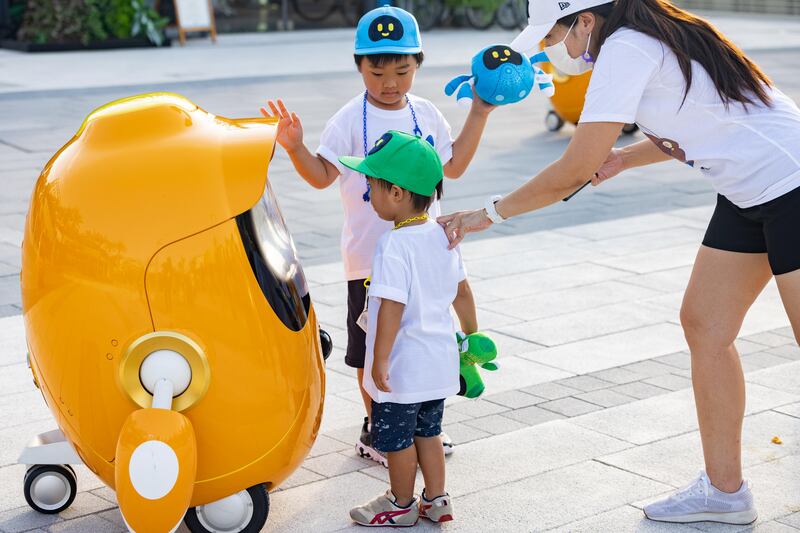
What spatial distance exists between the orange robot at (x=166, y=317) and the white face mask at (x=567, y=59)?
84 cm

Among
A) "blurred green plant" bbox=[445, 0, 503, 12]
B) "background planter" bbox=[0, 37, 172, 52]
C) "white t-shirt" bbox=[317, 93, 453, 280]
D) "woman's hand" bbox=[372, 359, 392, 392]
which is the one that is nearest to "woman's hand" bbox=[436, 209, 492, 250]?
"woman's hand" bbox=[372, 359, 392, 392]

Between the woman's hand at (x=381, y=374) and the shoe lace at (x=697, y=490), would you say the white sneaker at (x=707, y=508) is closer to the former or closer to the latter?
the shoe lace at (x=697, y=490)

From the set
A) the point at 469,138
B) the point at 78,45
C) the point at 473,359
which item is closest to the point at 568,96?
the point at 469,138

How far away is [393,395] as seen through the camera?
131 inches

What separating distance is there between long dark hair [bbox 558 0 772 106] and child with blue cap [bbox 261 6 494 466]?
749 millimetres

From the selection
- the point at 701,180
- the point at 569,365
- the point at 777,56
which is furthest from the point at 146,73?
the point at 569,365

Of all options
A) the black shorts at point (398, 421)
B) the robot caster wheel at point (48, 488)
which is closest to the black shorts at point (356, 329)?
the black shorts at point (398, 421)

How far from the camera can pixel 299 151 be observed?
12.4ft

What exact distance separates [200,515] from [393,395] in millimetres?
630

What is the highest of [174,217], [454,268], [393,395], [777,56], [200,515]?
[174,217]

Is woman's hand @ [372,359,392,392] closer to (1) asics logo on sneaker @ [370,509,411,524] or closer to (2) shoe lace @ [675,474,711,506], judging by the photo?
(1) asics logo on sneaker @ [370,509,411,524]

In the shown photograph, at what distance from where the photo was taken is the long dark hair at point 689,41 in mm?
3125

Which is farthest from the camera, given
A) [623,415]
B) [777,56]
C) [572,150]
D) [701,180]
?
[777,56]

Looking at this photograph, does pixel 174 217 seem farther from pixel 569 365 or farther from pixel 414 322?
pixel 569 365
